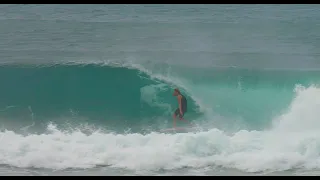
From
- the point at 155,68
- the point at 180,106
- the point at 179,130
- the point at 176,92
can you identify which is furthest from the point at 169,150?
the point at 155,68

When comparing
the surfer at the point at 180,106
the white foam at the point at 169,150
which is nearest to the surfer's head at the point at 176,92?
the surfer at the point at 180,106

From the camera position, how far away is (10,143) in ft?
16.5

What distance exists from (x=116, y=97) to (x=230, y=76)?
137cm

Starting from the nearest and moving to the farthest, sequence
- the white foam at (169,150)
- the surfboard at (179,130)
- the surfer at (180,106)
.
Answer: the white foam at (169,150)
the surfboard at (179,130)
the surfer at (180,106)

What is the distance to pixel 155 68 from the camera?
5.52 metres

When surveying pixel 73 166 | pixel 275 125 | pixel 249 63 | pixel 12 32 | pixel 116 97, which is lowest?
pixel 73 166

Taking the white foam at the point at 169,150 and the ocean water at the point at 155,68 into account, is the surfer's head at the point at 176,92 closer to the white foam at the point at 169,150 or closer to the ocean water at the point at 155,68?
the ocean water at the point at 155,68

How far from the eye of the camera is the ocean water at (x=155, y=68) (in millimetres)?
5371

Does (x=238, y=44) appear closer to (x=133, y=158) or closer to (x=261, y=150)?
(x=261, y=150)

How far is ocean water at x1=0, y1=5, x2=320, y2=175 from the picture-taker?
5371 mm

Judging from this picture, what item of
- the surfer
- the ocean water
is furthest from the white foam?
the surfer

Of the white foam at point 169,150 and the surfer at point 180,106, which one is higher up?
the surfer at point 180,106

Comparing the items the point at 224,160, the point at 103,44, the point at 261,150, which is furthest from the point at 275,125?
the point at 103,44

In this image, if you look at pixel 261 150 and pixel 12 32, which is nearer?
pixel 261 150
